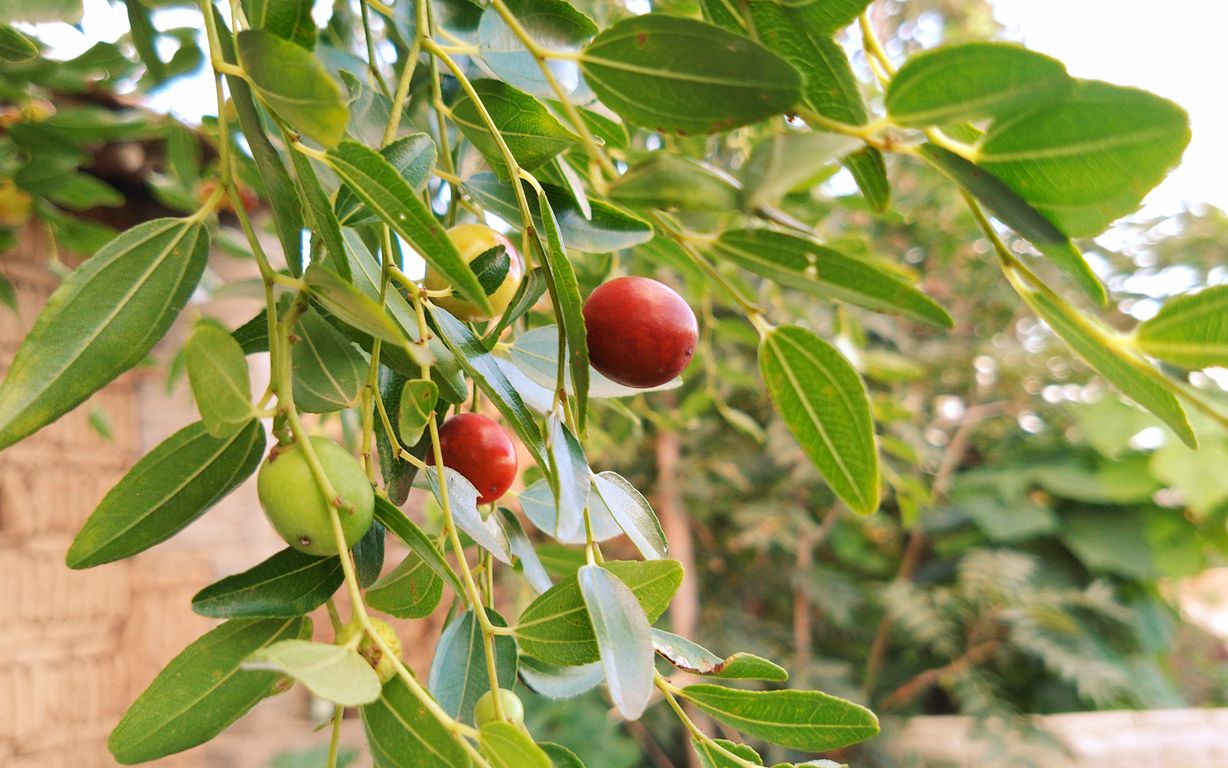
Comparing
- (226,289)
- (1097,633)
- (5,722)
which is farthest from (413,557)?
(1097,633)

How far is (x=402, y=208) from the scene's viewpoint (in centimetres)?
27

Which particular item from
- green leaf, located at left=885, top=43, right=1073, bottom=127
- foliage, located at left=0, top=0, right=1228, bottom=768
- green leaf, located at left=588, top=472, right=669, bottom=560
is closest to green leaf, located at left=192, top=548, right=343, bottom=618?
foliage, located at left=0, top=0, right=1228, bottom=768

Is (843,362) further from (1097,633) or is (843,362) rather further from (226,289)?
(1097,633)

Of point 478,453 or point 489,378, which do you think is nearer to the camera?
point 489,378

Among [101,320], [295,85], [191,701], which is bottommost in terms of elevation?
[191,701]

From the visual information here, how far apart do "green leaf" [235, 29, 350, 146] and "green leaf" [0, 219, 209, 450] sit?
86 millimetres

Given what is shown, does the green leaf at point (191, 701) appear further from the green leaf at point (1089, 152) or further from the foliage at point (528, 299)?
the green leaf at point (1089, 152)

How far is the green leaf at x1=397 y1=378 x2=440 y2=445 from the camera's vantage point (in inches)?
11.6

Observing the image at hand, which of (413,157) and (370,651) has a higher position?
(413,157)

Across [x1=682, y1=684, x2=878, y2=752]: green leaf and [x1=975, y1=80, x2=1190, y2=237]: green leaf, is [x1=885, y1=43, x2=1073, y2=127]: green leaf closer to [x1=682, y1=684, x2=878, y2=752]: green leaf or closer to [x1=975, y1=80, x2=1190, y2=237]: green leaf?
[x1=975, y1=80, x2=1190, y2=237]: green leaf

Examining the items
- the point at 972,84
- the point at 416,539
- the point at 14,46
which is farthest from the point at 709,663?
the point at 14,46

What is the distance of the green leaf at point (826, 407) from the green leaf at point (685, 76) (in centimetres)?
8

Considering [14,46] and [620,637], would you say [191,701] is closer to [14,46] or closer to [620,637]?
[620,637]

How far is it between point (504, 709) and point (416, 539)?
76mm
